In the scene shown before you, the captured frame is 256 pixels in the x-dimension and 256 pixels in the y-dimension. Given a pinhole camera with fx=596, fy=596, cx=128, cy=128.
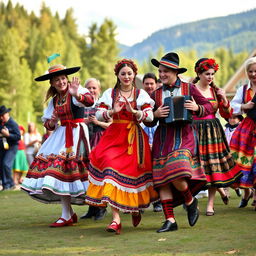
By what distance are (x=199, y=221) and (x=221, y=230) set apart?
0.80 metres

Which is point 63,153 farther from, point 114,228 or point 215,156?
point 215,156

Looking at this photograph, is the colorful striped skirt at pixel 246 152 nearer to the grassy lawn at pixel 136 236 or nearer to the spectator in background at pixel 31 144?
the grassy lawn at pixel 136 236

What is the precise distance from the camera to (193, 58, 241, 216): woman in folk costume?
24.5 feet

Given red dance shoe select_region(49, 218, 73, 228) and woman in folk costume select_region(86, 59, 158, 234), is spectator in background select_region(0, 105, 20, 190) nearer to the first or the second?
red dance shoe select_region(49, 218, 73, 228)

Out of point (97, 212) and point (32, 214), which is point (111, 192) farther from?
point (32, 214)

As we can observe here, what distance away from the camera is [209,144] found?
7.53 m

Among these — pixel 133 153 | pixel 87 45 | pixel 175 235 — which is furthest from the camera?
pixel 87 45

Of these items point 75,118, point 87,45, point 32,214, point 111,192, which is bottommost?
point 32,214

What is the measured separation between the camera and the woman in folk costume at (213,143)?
7454 millimetres

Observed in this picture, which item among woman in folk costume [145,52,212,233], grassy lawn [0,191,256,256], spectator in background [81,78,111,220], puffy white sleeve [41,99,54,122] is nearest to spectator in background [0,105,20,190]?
grassy lawn [0,191,256,256]

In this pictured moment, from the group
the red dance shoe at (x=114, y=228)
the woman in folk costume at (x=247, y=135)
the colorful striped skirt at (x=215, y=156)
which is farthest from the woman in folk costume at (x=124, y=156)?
the woman in folk costume at (x=247, y=135)

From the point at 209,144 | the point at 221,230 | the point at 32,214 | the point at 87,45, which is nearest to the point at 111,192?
the point at 221,230

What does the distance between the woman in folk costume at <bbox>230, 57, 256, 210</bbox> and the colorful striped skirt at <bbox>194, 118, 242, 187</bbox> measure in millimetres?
146

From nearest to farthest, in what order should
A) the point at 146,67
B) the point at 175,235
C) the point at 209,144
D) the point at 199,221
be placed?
the point at 175,235, the point at 199,221, the point at 209,144, the point at 146,67
